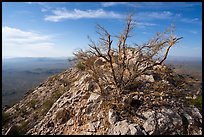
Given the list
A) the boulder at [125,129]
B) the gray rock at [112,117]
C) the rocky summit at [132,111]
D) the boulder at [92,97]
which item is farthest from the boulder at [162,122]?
the boulder at [92,97]

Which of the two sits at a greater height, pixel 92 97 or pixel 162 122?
pixel 92 97

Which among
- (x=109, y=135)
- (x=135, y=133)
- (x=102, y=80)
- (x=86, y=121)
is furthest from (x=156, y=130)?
(x=102, y=80)

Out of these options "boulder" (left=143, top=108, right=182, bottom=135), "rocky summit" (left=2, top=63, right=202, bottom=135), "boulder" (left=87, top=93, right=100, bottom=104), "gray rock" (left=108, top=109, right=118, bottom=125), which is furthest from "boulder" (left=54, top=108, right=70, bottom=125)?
"boulder" (left=143, top=108, right=182, bottom=135)

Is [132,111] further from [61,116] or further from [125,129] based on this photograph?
[61,116]

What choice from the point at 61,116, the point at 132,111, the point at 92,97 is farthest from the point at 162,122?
the point at 61,116

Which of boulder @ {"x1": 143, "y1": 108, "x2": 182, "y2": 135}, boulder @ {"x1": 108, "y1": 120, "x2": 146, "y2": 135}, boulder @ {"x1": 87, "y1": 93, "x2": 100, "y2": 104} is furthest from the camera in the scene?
boulder @ {"x1": 87, "y1": 93, "x2": 100, "y2": 104}

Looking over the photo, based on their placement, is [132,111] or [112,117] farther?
[132,111]

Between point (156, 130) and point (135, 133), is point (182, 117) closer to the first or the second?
point (156, 130)

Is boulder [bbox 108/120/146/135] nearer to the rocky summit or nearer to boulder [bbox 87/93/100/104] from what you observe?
the rocky summit

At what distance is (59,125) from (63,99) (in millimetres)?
2053

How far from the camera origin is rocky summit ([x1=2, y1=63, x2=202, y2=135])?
9414mm

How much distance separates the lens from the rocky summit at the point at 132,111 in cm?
941

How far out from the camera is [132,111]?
1015cm

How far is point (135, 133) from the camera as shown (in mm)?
8812
